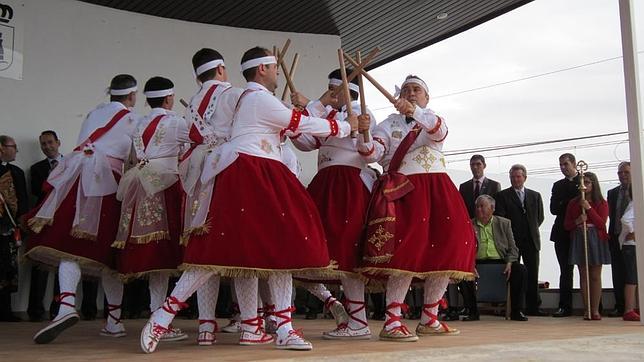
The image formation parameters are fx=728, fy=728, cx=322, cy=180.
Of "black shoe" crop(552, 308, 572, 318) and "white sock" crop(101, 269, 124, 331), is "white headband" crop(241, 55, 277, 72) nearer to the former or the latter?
"white sock" crop(101, 269, 124, 331)

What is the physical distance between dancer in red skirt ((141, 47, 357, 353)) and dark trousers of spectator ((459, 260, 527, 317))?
11.1ft

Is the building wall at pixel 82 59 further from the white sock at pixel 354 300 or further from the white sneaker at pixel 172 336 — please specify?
the white sock at pixel 354 300

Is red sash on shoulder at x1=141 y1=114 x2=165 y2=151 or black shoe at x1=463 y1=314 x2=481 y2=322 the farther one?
black shoe at x1=463 y1=314 x2=481 y2=322

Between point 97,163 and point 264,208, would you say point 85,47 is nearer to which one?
point 97,163

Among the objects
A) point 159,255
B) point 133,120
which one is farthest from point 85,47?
point 159,255

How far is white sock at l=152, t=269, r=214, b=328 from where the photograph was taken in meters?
3.18

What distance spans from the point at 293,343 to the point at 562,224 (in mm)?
4412

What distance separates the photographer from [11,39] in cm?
661

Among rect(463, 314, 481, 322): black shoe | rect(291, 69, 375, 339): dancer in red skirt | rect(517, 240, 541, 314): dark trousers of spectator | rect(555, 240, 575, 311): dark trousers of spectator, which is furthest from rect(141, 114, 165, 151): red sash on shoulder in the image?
rect(555, 240, 575, 311): dark trousers of spectator

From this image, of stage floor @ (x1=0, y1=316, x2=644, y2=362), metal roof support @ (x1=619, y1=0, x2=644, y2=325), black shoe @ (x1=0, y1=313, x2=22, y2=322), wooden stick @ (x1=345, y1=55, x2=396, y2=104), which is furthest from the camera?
black shoe @ (x1=0, y1=313, x2=22, y2=322)

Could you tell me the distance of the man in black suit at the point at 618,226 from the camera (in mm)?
6320

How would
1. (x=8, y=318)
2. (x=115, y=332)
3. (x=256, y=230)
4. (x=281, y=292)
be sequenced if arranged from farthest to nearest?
(x=8, y=318) → (x=115, y=332) → (x=281, y=292) → (x=256, y=230)

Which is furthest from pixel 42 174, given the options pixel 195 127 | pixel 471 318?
pixel 471 318

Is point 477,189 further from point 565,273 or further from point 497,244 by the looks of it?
point 565,273
